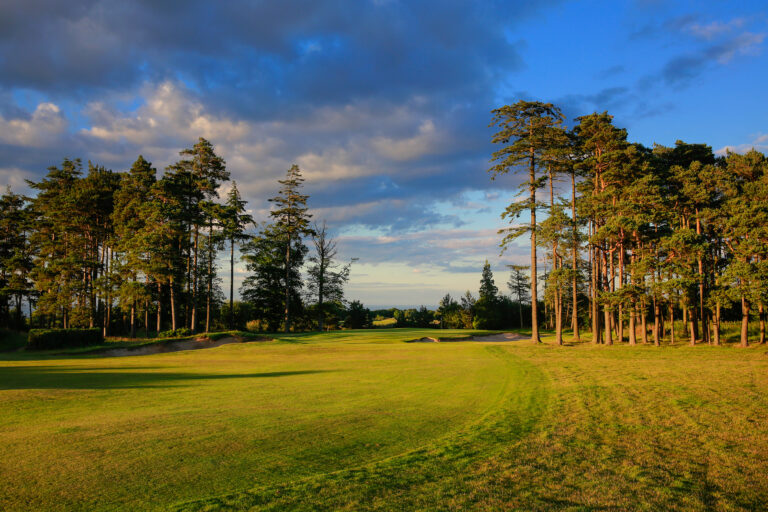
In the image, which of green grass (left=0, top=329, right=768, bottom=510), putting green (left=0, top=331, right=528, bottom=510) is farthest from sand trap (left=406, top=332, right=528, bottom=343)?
green grass (left=0, top=329, right=768, bottom=510)

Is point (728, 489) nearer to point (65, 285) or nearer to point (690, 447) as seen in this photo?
point (690, 447)

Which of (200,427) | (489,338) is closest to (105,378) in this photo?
(200,427)

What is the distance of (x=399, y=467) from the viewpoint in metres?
5.65

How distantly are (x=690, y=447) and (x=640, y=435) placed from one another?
0.81m

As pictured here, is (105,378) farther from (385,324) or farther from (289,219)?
(385,324)

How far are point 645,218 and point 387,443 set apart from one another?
24.9 metres

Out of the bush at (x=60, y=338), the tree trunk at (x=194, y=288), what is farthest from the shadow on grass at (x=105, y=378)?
the tree trunk at (x=194, y=288)

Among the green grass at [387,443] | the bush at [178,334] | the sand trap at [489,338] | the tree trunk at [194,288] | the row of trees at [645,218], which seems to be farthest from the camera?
the sand trap at [489,338]

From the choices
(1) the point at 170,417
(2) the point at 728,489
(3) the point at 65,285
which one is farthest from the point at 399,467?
(3) the point at 65,285

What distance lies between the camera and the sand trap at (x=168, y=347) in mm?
28591

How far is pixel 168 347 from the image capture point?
101 feet

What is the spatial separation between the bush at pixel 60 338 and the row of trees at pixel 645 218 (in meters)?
33.9

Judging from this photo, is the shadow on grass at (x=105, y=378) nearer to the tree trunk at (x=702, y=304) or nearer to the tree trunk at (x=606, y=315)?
the tree trunk at (x=606, y=315)

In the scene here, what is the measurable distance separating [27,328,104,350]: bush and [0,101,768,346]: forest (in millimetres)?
4410
